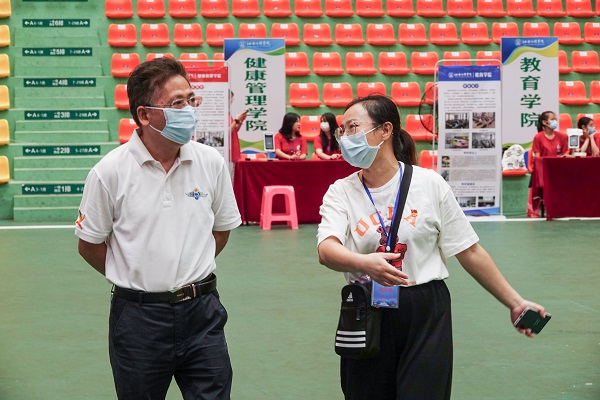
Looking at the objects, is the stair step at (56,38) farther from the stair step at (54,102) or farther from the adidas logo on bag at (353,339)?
the adidas logo on bag at (353,339)

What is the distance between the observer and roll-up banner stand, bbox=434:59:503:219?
13273 mm

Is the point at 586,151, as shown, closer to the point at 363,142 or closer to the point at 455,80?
the point at 455,80

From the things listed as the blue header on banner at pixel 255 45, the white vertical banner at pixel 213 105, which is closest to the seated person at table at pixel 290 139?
the white vertical banner at pixel 213 105

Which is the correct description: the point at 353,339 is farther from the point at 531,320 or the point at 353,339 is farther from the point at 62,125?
the point at 62,125

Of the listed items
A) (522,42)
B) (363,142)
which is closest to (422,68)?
(522,42)

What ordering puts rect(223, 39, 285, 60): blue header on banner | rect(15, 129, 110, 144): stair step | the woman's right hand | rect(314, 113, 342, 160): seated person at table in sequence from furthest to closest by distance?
rect(15, 129, 110, 144): stair step
rect(223, 39, 285, 60): blue header on banner
rect(314, 113, 342, 160): seated person at table
the woman's right hand

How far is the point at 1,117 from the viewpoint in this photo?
15648 millimetres

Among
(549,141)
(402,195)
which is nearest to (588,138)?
(549,141)

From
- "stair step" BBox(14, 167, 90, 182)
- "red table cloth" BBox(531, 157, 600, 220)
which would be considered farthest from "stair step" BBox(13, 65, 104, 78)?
"red table cloth" BBox(531, 157, 600, 220)

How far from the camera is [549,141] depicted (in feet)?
44.8

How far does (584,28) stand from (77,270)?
39.4 feet

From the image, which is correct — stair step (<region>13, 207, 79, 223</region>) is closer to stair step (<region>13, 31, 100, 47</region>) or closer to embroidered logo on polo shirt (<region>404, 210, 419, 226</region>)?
stair step (<region>13, 31, 100, 47</region>)

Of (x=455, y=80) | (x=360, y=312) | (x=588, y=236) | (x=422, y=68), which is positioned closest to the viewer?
(x=360, y=312)

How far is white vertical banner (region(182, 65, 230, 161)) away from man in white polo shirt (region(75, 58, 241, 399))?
9.60 meters
